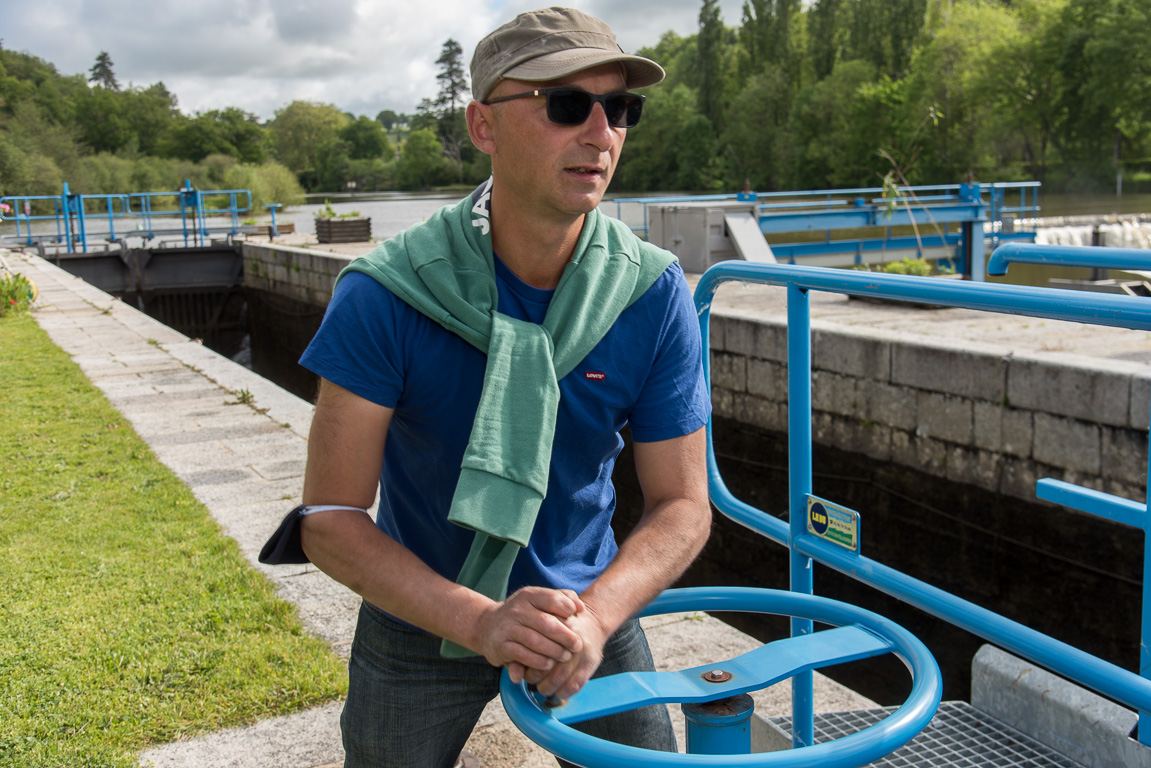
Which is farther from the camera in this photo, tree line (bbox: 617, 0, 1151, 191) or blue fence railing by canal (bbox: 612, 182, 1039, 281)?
tree line (bbox: 617, 0, 1151, 191)

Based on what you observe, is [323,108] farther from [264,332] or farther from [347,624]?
[347,624]

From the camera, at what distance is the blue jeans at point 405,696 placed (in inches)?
61.2

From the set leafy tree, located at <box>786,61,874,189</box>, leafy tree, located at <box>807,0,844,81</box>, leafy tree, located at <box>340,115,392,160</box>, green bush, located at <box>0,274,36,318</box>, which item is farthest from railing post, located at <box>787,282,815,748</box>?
leafy tree, located at <box>340,115,392,160</box>

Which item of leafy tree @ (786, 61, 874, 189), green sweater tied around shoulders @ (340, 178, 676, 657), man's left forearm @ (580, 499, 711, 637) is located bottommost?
man's left forearm @ (580, 499, 711, 637)

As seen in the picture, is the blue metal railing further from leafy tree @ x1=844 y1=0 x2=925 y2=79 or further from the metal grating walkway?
leafy tree @ x1=844 y1=0 x2=925 y2=79

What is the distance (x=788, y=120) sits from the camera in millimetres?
73500

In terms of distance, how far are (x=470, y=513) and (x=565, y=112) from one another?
0.63m

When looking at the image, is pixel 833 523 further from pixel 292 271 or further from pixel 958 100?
pixel 958 100

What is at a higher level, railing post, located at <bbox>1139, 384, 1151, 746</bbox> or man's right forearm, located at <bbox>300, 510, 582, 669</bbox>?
man's right forearm, located at <bbox>300, 510, 582, 669</bbox>

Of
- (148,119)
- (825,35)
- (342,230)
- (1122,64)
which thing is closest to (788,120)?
(825,35)

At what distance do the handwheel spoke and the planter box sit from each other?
2040 centimetres

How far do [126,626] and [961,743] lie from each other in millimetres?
2661

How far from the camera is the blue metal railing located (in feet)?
4.91

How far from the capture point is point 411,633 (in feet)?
5.14
